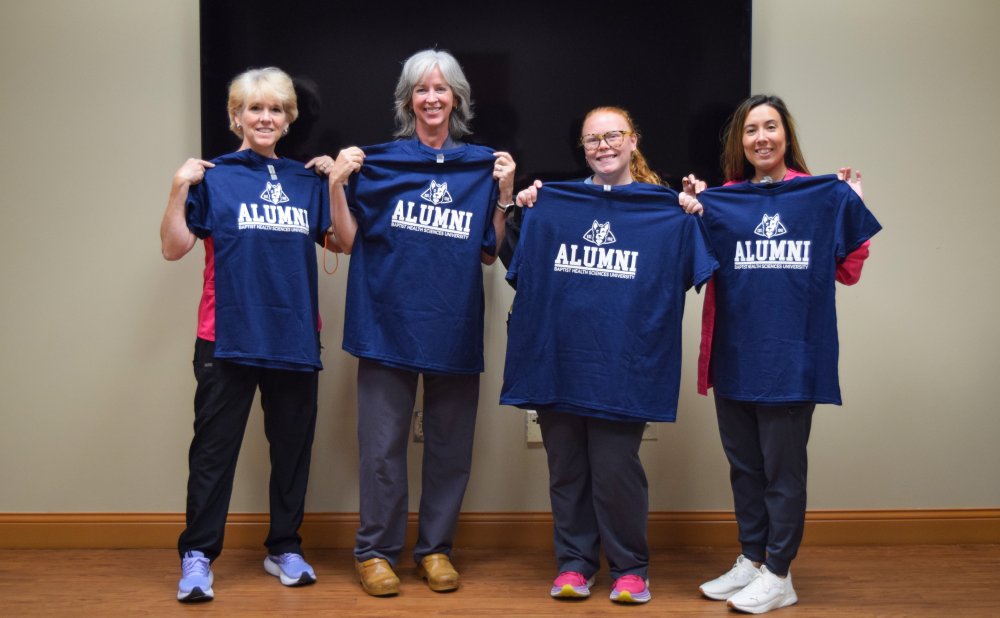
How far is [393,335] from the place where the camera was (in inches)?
98.3

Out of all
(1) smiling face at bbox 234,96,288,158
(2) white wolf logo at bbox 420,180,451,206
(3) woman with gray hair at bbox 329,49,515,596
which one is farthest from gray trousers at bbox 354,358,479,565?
(1) smiling face at bbox 234,96,288,158

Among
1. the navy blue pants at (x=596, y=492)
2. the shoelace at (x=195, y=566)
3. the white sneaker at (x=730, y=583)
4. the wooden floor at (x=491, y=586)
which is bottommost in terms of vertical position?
the wooden floor at (x=491, y=586)

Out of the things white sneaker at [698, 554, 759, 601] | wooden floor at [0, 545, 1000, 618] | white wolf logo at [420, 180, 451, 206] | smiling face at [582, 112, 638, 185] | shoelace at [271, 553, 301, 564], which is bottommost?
wooden floor at [0, 545, 1000, 618]

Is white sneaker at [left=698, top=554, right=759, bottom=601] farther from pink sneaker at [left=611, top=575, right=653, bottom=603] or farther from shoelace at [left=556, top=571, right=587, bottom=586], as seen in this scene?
shoelace at [left=556, top=571, right=587, bottom=586]

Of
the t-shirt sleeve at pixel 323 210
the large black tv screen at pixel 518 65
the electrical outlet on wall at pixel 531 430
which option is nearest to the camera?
the t-shirt sleeve at pixel 323 210

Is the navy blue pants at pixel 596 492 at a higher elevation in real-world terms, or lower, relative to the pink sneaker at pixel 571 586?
higher

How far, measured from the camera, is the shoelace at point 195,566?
96.7 inches

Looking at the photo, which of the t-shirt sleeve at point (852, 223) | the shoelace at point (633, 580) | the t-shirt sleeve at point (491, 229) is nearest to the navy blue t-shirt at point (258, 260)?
the t-shirt sleeve at point (491, 229)

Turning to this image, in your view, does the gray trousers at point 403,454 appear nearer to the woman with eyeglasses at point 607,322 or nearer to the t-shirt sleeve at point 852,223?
the woman with eyeglasses at point 607,322

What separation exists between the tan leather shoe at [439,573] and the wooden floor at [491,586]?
1.0 inches

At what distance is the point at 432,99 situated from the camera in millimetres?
2512

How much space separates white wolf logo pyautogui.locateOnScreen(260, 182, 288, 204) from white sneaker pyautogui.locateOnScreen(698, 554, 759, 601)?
1.61m

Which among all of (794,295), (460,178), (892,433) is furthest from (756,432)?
(460,178)

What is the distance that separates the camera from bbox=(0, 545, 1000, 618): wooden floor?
2.40 m
